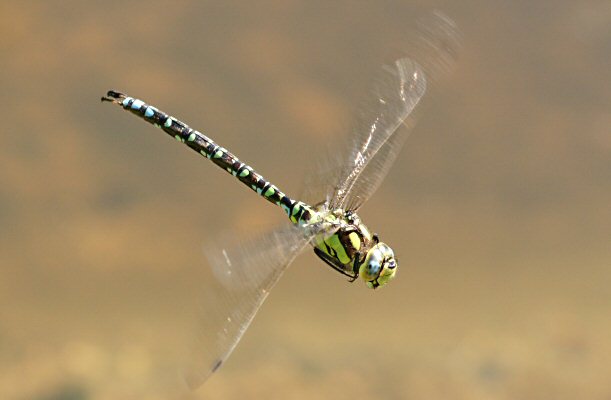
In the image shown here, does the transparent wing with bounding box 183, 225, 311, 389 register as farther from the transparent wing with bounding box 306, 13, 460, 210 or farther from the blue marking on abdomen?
the blue marking on abdomen

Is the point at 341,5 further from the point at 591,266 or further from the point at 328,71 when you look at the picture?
the point at 591,266

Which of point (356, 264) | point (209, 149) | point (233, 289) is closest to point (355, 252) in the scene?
point (356, 264)

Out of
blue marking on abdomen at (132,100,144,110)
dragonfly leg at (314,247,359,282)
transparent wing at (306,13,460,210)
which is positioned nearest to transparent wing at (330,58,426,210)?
transparent wing at (306,13,460,210)

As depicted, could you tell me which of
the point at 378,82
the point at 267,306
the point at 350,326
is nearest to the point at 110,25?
the point at 267,306

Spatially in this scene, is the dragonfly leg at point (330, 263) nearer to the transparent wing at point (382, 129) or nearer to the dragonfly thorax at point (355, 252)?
the dragonfly thorax at point (355, 252)

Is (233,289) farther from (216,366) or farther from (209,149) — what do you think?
(209,149)

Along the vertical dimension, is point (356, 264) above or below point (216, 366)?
above
